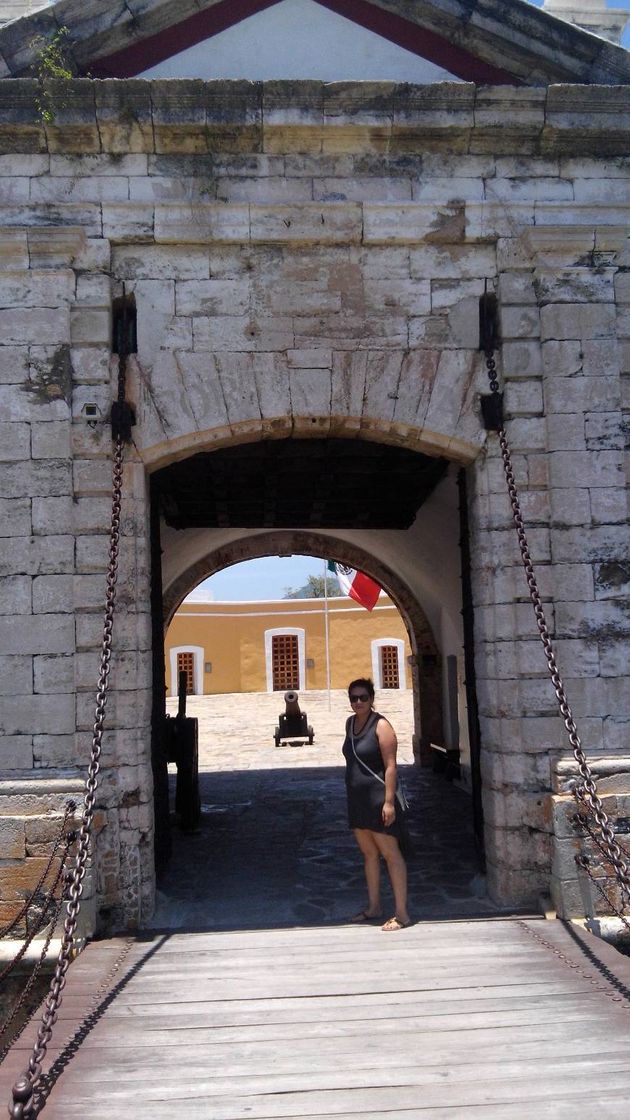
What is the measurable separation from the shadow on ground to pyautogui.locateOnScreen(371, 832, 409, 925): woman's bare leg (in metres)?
0.32

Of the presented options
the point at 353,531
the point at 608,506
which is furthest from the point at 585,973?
the point at 353,531

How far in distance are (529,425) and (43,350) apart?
267cm

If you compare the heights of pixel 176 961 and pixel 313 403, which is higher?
pixel 313 403

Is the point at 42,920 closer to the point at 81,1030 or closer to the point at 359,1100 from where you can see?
the point at 81,1030

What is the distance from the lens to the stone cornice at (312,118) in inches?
191

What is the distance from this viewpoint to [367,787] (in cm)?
460

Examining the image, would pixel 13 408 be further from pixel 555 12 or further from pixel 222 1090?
pixel 555 12

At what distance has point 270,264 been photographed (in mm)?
5051

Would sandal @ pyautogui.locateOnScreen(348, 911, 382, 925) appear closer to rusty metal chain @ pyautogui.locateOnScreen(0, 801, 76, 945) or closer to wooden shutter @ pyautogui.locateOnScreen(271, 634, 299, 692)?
rusty metal chain @ pyautogui.locateOnScreen(0, 801, 76, 945)

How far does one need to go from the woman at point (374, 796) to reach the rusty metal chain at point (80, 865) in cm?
123

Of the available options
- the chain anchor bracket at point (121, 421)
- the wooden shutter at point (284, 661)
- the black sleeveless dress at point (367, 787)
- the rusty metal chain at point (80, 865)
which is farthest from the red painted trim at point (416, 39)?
the wooden shutter at point (284, 661)

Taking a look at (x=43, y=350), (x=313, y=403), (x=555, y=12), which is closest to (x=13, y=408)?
(x=43, y=350)

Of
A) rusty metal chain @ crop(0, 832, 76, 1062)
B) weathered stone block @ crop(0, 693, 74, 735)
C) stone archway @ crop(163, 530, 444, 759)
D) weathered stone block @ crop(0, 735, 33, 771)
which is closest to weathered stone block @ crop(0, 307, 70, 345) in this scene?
weathered stone block @ crop(0, 693, 74, 735)

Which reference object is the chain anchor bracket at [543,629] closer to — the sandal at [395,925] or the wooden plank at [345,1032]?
the wooden plank at [345,1032]
